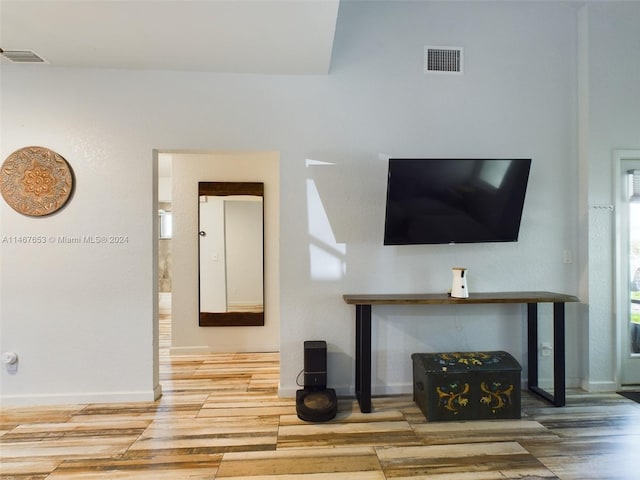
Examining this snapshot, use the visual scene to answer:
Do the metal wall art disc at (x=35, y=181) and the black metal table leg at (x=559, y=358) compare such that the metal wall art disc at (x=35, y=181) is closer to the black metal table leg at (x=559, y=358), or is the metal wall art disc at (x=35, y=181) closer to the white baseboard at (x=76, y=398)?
the white baseboard at (x=76, y=398)

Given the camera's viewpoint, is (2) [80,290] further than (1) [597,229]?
No

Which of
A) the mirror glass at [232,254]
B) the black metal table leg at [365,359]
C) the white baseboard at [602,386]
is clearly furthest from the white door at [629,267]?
the mirror glass at [232,254]

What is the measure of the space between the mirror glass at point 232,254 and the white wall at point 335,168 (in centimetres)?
125

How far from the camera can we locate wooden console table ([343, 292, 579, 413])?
8.37ft

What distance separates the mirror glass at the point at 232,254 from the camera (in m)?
4.07

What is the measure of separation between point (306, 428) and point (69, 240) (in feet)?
8.15

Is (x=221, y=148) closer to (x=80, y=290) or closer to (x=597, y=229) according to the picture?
(x=80, y=290)

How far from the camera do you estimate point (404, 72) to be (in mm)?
2918

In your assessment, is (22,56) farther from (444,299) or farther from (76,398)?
(444,299)

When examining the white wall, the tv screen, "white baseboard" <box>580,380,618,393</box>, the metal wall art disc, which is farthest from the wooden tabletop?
the metal wall art disc

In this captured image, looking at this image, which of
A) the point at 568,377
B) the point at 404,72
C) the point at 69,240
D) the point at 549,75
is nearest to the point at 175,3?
the point at 404,72

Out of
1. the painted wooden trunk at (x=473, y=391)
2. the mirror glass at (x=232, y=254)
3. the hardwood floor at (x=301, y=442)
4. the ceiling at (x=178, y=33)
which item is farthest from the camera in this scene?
the mirror glass at (x=232, y=254)

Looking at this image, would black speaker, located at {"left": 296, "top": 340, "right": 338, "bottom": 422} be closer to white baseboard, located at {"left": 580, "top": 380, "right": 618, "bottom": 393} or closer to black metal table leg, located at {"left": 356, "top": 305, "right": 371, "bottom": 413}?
black metal table leg, located at {"left": 356, "top": 305, "right": 371, "bottom": 413}

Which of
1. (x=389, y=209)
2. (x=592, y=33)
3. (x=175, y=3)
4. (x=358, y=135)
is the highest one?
(x=592, y=33)
